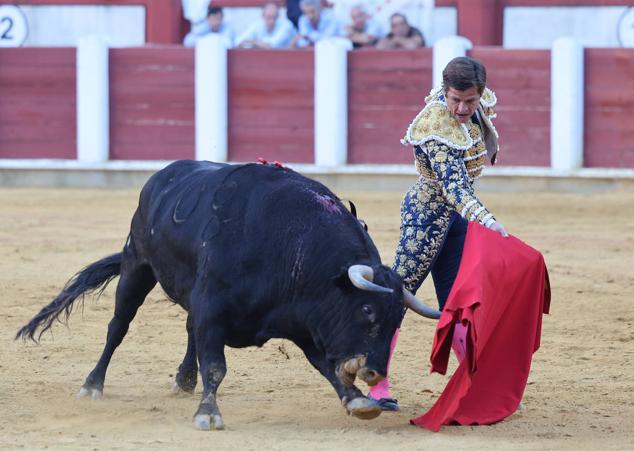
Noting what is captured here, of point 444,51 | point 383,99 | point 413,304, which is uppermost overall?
point 444,51

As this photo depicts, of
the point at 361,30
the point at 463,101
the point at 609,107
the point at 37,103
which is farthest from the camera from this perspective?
the point at 37,103

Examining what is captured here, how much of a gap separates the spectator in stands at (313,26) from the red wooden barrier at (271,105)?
0.26m

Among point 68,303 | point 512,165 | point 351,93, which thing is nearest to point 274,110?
point 351,93

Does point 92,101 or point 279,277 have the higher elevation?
point 92,101

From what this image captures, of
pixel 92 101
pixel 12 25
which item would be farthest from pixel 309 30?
pixel 12 25

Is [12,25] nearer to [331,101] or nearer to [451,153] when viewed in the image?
[331,101]

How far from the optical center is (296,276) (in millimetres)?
3752

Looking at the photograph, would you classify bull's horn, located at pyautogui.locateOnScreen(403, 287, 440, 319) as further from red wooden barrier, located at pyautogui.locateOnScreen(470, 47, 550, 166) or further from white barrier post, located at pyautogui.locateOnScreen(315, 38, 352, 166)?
white barrier post, located at pyautogui.locateOnScreen(315, 38, 352, 166)

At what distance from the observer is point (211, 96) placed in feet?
35.3

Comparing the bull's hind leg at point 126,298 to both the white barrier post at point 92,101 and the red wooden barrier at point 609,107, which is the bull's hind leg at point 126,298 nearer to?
the red wooden barrier at point 609,107

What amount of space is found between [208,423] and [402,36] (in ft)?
23.4

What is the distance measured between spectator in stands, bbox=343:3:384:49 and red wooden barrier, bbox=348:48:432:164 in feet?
0.93

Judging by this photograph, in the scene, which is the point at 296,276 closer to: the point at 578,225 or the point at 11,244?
the point at 11,244

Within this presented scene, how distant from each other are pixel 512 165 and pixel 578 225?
1.85m
